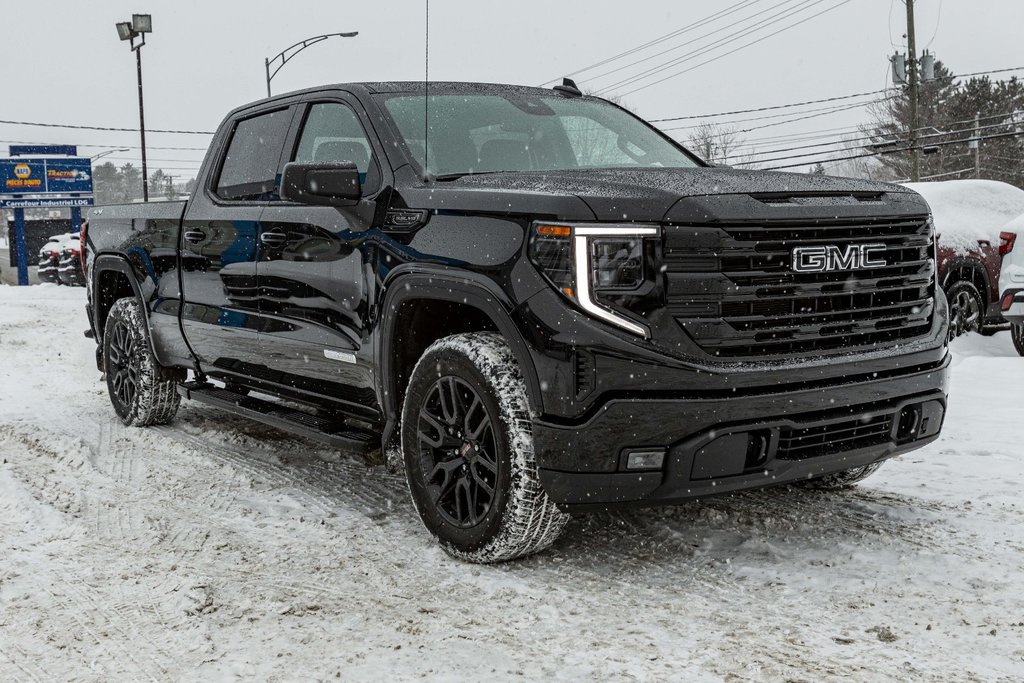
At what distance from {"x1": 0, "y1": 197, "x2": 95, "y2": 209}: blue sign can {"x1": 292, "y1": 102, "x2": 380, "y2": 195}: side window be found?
40.1 m

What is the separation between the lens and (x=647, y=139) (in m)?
5.36

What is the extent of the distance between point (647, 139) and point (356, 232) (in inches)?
68.9

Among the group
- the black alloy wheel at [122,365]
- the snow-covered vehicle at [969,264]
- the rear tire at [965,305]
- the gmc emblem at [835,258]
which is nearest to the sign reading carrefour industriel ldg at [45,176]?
the snow-covered vehicle at [969,264]

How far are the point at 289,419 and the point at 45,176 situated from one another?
41522mm

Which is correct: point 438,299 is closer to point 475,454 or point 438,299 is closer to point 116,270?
point 475,454

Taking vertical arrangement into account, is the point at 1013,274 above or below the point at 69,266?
below

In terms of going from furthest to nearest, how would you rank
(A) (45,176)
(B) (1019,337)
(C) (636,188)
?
1. (A) (45,176)
2. (B) (1019,337)
3. (C) (636,188)

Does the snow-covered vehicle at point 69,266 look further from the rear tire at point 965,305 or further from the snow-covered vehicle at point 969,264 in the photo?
the rear tire at point 965,305

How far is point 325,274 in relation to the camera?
15.1 feet

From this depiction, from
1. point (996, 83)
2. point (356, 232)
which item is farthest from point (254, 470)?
point (996, 83)

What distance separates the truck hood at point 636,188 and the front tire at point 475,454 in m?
0.54

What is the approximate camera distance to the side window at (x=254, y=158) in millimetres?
5305

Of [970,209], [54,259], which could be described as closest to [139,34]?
[54,259]

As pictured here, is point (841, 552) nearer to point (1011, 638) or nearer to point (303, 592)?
point (1011, 638)
